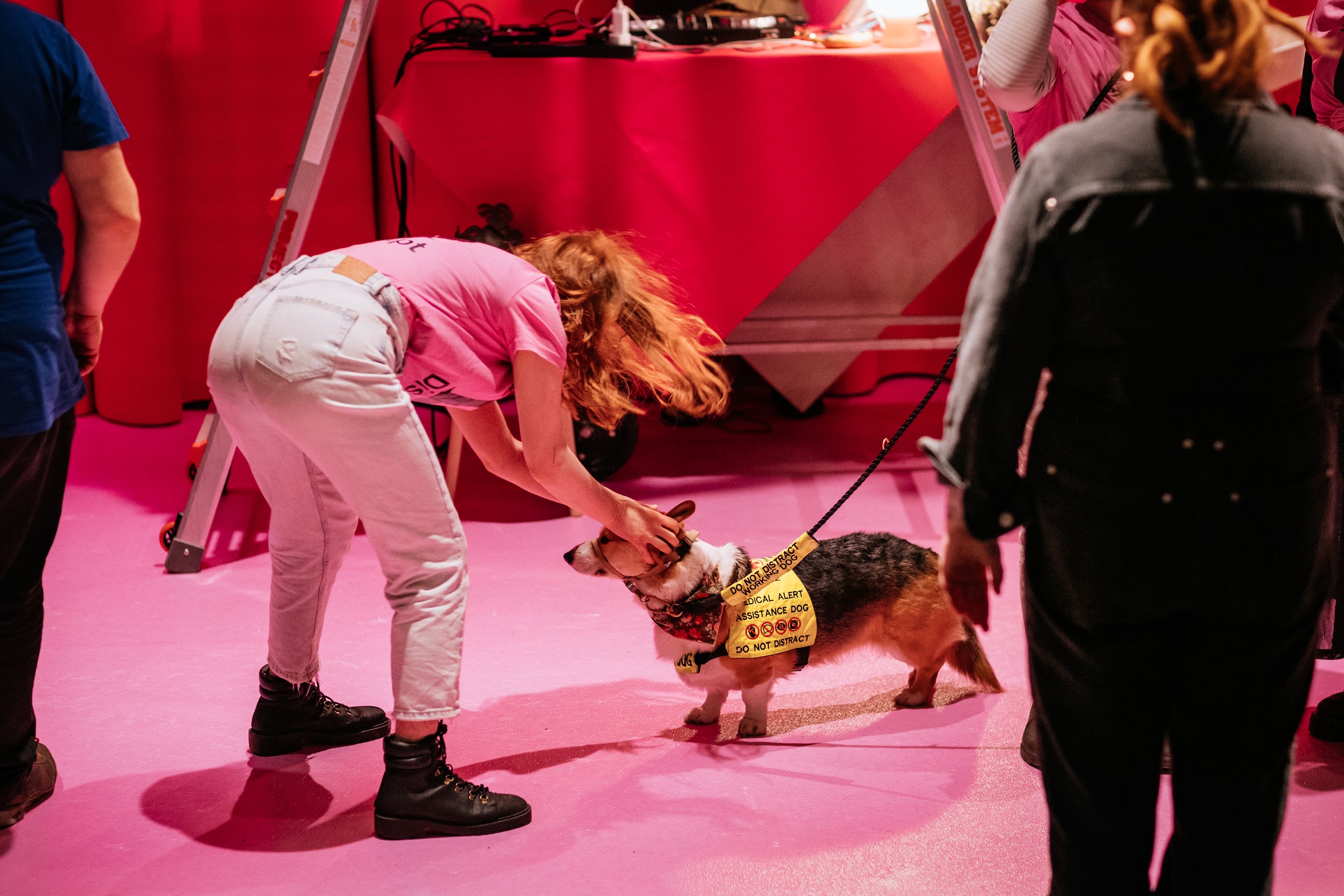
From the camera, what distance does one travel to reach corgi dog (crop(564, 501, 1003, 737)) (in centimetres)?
241

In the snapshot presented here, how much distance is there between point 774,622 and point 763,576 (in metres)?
0.10

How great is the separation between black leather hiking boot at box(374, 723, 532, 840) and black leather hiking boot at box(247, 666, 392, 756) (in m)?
0.38

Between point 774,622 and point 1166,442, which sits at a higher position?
point 1166,442

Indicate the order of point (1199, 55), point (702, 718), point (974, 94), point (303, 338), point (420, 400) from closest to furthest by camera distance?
point (1199, 55), point (303, 338), point (420, 400), point (702, 718), point (974, 94)

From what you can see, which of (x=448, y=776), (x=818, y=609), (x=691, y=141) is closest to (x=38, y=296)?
(x=448, y=776)

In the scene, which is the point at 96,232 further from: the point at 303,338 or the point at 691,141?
the point at 691,141

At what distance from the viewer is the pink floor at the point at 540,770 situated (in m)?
2.00

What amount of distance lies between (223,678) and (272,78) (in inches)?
112

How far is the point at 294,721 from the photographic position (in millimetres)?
2424

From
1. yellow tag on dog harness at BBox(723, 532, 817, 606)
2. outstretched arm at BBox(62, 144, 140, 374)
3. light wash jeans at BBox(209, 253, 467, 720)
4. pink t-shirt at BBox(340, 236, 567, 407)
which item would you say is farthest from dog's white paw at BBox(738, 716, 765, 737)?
outstretched arm at BBox(62, 144, 140, 374)

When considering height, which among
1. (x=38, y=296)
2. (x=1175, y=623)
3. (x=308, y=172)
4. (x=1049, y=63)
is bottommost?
(x=308, y=172)

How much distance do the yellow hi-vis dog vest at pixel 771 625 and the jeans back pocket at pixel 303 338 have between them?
3.18ft

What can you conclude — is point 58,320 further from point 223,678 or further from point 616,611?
point 616,611

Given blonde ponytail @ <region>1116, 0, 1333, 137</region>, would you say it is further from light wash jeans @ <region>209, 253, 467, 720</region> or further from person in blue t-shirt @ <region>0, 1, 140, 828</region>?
person in blue t-shirt @ <region>0, 1, 140, 828</region>
